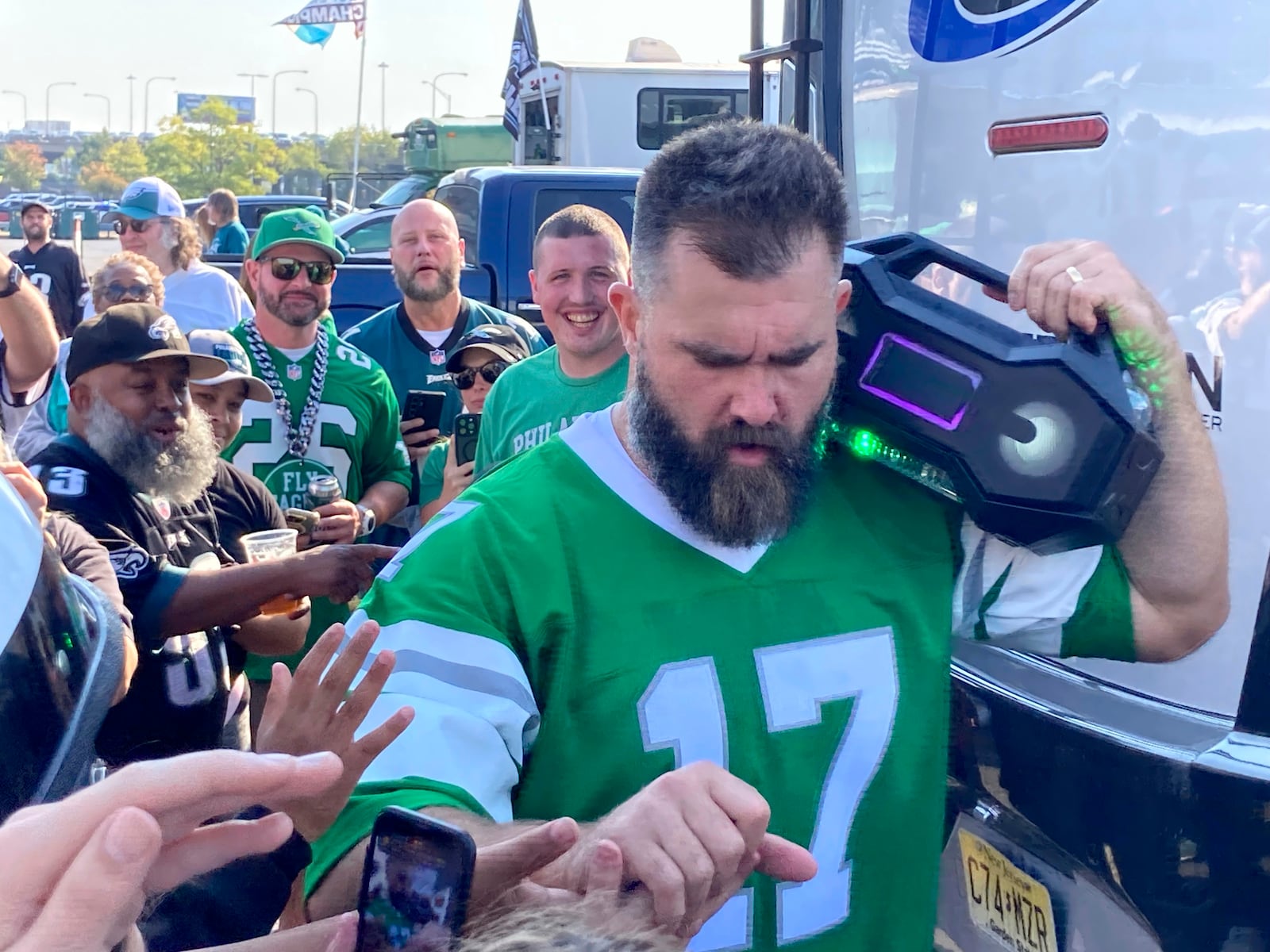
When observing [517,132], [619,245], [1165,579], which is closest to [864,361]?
[1165,579]

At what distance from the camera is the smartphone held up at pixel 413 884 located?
1179 millimetres

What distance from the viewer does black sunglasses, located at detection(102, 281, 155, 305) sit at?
203 inches

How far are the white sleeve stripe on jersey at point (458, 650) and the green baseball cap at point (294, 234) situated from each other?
380cm

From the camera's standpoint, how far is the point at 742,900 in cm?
186

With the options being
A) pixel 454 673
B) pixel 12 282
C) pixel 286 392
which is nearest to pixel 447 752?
pixel 454 673

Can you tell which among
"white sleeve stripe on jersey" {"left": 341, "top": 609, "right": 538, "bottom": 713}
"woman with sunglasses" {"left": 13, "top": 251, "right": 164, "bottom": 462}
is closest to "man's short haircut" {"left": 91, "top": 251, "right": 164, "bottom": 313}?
"woman with sunglasses" {"left": 13, "top": 251, "right": 164, "bottom": 462}

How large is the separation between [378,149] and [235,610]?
326 ft

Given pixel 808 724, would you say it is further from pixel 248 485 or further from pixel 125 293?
pixel 125 293

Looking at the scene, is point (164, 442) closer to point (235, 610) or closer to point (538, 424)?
point (235, 610)

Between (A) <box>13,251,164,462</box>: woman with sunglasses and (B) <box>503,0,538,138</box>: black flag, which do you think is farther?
(B) <box>503,0,538,138</box>: black flag

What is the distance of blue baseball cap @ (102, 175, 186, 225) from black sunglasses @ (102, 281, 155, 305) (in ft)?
6.40

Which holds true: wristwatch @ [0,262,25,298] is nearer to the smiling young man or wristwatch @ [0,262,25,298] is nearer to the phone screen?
the phone screen

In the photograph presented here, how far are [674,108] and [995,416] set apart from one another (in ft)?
38.3

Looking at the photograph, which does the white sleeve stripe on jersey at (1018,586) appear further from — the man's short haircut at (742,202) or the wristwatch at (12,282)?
the wristwatch at (12,282)
